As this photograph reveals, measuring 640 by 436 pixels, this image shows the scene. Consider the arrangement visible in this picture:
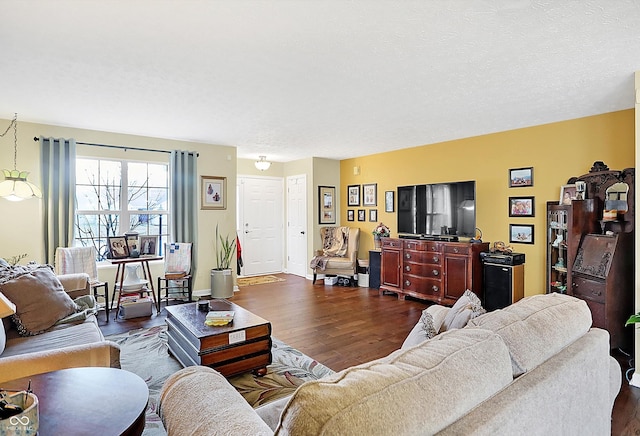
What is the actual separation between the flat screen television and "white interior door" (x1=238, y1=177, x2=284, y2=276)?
293 centimetres

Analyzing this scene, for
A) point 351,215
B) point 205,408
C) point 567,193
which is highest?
point 567,193

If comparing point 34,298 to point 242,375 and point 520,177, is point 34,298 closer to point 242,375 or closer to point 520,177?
point 242,375

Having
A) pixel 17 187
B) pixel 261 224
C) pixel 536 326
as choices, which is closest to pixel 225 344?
pixel 536 326

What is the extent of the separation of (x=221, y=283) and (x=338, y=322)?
2110 mm

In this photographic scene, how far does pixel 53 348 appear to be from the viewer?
7.54 ft

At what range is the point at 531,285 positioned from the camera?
4441 mm

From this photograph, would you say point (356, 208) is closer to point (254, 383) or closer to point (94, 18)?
point (254, 383)

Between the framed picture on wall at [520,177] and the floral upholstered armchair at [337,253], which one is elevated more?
the framed picture on wall at [520,177]

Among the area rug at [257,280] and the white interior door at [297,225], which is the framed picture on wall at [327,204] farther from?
the area rug at [257,280]

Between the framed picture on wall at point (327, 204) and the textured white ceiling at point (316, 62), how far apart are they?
272 centimetres

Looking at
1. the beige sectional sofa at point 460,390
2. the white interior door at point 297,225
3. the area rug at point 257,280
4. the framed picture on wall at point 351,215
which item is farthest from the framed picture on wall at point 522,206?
the area rug at point 257,280

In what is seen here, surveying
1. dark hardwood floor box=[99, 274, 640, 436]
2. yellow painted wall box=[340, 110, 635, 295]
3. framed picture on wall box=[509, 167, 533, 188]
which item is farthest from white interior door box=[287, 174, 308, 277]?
framed picture on wall box=[509, 167, 533, 188]

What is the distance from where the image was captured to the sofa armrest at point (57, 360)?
5.67 feet

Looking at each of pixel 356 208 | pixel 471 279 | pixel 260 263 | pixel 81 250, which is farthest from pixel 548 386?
pixel 260 263
